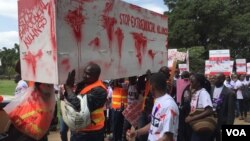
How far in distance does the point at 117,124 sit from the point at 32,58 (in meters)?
5.74

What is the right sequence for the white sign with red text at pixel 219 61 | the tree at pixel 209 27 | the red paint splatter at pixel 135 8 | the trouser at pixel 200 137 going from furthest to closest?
the tree at pixel 209 27 < the white sign with red text at pixel 219 61 < the trouser at pixel 200 137 < the red paint splatter at pixel 135 8

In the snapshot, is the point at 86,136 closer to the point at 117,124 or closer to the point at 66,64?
the point at 66,64

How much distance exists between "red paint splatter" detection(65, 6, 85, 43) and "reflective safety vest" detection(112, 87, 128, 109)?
505cm

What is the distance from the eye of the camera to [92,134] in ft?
18.6

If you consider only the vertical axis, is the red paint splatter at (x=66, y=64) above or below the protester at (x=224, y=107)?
above

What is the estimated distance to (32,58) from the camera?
5.35 meters

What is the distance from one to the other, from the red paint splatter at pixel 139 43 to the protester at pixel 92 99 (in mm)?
1823

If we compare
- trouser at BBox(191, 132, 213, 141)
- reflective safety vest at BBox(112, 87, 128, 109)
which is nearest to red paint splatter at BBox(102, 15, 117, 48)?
trouser at BBox(191, 132, 213, 141)

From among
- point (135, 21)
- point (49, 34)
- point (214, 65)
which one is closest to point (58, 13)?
point (49, 34)

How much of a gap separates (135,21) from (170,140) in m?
2.89

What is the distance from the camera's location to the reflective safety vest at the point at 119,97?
34.1 feet

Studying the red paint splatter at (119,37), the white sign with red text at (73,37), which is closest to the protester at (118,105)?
the white sign with red text at (73,37)

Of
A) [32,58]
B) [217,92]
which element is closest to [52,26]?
[32,58]

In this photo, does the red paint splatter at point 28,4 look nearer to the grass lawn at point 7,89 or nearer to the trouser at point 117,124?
the trouser at point 117,124
